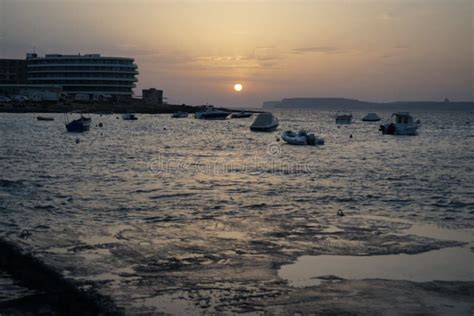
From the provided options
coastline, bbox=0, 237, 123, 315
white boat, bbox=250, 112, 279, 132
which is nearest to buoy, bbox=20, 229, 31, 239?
coastline, bbox=0, 237, 123, 315

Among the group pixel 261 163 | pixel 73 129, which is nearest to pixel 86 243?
pixel 261 163

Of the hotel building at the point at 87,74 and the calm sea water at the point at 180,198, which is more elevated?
the hotel building at the point at 87,74

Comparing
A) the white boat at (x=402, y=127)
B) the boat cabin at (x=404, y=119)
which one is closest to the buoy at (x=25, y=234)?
the white boat at (x=402, y=127)

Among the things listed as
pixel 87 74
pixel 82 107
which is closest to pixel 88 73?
pixel 87 74

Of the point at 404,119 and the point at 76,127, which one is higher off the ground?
the point at 404,119

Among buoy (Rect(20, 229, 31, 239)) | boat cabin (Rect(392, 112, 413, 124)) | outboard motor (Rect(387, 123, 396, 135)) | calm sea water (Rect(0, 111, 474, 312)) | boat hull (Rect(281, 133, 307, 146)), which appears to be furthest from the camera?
boat cabin (Rect(392, 112, 413, 124))

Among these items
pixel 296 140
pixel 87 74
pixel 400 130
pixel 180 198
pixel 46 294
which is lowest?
pixel 46 294

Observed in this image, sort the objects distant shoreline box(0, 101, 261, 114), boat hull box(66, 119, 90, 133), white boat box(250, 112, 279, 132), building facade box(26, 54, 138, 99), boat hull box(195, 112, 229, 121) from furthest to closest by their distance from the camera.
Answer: building facade box(26, 54, 138, 99) < distant shoreline box(0, 101, 261, 114) < boat hull box(195, 112, 229, 121) < white boat box(250, 112, 279, 132) < boat hull box(66, 119, 90, 133)

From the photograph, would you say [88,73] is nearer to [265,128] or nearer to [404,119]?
[265,128]

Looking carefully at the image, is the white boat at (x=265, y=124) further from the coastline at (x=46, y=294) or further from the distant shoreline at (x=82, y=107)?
the coastline at (x=46, y=294)

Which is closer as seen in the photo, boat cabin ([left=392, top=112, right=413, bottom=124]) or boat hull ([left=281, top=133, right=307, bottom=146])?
boat hull ([left=281, top=133, right=307, bottom=146])

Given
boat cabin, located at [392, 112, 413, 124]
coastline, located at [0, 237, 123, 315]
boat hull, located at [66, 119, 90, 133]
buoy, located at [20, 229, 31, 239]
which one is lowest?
coastline, located at [0, 237, 123, 315]

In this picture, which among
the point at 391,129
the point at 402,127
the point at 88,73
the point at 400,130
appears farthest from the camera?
the point at 88,73

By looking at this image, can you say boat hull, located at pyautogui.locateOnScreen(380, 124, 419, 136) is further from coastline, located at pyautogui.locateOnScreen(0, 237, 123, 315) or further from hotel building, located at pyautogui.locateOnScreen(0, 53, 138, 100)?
hotel building, located at pyautogui.locateOnScreen(0, 53, 138, 100)
